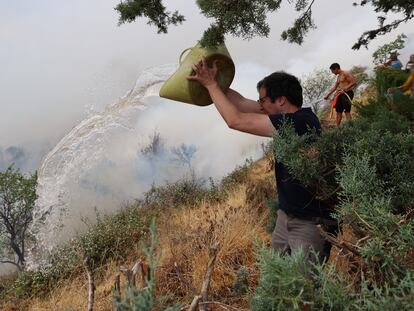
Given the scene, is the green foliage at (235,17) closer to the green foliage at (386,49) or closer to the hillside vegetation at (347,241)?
the hillside vegetation at (347,241)

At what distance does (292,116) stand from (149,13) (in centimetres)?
172

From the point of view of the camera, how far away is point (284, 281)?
1.03 m

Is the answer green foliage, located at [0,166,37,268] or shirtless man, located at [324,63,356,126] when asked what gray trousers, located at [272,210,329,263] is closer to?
shirtless man, located at [324,63,356,126]

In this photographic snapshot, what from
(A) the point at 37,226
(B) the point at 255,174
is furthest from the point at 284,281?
(A) the point at 37,226

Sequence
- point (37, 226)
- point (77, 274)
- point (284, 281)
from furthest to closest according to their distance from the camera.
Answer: point (37, 226) → point (77, 274) → point (284, 281)

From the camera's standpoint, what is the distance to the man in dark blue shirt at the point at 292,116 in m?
2.14

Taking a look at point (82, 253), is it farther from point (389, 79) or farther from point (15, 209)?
point (15, 209)

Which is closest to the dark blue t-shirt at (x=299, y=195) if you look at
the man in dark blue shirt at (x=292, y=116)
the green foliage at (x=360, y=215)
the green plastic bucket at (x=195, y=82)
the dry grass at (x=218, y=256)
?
the man in dark blue shirt at (x=292, y=116)

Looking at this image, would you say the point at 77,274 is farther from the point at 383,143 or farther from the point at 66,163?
the point at 66,163

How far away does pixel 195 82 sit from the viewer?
2.50 metres

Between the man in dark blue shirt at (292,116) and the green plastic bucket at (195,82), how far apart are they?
0.21ft

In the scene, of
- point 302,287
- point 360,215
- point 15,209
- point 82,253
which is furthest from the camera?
point 15,209

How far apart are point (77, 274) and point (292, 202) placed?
209 inches

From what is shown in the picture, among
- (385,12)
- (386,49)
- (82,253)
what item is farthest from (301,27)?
(386,49)
